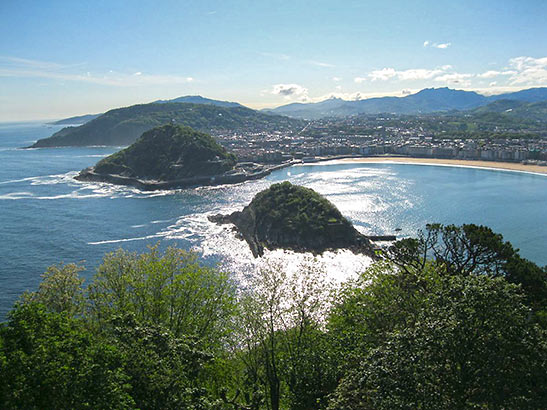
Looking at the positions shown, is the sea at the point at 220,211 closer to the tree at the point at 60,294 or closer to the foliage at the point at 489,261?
the foliage at the point at 489,261

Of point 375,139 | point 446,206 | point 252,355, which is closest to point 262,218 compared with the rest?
point 446,206

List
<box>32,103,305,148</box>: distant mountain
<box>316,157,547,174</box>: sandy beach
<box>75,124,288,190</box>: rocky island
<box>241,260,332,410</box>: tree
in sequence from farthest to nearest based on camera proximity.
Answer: <box>32,103,305,148</box>: distant mountain < <box>316,157,547,174</box>: sandy beach < <box>75,124,288,190</box>: rocky island < <box>241,260,332,410</box>: tree

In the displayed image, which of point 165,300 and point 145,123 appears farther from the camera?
point 145,123

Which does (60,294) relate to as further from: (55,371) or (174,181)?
(174,181)

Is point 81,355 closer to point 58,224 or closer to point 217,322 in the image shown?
point 217,322

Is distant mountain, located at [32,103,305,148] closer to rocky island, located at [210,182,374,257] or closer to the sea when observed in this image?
the sea

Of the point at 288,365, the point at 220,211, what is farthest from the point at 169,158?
the point at 288,365

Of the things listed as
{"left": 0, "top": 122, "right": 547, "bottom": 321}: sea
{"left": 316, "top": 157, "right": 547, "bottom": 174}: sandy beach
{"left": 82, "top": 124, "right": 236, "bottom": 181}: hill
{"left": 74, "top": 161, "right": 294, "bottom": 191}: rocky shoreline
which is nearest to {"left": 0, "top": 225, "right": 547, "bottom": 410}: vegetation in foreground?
{"left": 0, "top": 122, "right": 547, "bottom": 321}: sea
